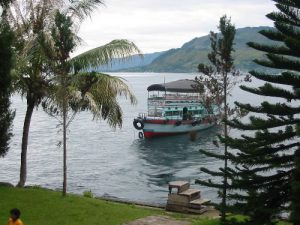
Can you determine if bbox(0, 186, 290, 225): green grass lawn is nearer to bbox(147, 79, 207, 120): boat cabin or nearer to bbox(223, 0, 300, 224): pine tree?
bbox(223, 0, 300, 224): pine tree

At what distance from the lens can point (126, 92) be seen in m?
18.2

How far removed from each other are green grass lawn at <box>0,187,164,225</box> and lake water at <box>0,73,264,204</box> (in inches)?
374

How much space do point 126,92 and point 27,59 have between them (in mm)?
3842

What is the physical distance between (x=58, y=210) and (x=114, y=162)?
95.3ft

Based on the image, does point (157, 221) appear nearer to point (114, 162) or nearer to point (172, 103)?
point (114, 162)

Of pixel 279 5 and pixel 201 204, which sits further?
pixel 201 204

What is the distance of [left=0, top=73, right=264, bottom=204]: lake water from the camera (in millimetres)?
32625

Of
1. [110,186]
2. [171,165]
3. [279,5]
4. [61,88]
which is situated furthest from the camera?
[171,165]

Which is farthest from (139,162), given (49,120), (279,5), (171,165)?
(49,120)

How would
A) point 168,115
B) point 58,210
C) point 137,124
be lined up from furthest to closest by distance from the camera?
point 137,124 < point 168,115 < point 58,210

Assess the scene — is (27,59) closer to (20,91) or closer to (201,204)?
(20,91)

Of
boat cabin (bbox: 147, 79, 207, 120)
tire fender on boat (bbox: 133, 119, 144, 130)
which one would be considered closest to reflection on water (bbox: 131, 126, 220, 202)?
tire fender on boat (bbox: 133, 119, 144, 130)

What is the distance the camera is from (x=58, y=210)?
14828mm

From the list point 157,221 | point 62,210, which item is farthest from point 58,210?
point 157,221
